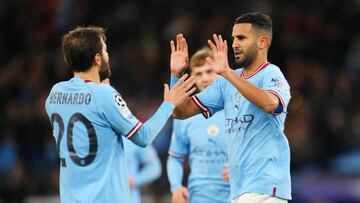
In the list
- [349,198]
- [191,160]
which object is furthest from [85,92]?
Answer: [349,198]

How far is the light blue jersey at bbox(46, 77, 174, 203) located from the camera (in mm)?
6570

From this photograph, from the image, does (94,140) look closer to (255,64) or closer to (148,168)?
(255,64)

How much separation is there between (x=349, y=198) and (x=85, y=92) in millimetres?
7983

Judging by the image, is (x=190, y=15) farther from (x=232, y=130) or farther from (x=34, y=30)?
(x=232, y=130)

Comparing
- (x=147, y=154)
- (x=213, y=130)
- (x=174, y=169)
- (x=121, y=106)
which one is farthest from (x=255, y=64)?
(x=147, y=154)

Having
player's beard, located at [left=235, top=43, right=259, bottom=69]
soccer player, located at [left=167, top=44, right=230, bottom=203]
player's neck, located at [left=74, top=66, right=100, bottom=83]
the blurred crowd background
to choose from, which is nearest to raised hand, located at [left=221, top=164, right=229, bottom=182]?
soccer player, located at [left=167, top=44, right=230, bottom=203]

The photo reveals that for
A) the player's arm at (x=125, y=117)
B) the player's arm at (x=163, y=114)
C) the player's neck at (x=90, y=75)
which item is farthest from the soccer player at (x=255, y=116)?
the player's neck at (x=90, y=75)

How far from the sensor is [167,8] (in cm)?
1759

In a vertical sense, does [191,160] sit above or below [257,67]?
below

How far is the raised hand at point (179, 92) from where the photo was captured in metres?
6.88

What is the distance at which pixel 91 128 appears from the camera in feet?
21.6

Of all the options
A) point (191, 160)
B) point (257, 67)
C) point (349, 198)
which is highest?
point (257, 67)

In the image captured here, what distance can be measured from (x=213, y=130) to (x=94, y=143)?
87.9 inches

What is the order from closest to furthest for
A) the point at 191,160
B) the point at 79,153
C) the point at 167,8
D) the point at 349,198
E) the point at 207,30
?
the point at 79,153
the point at 191,160
the point at 349,198
the point at 207,30
the point at 167,8
